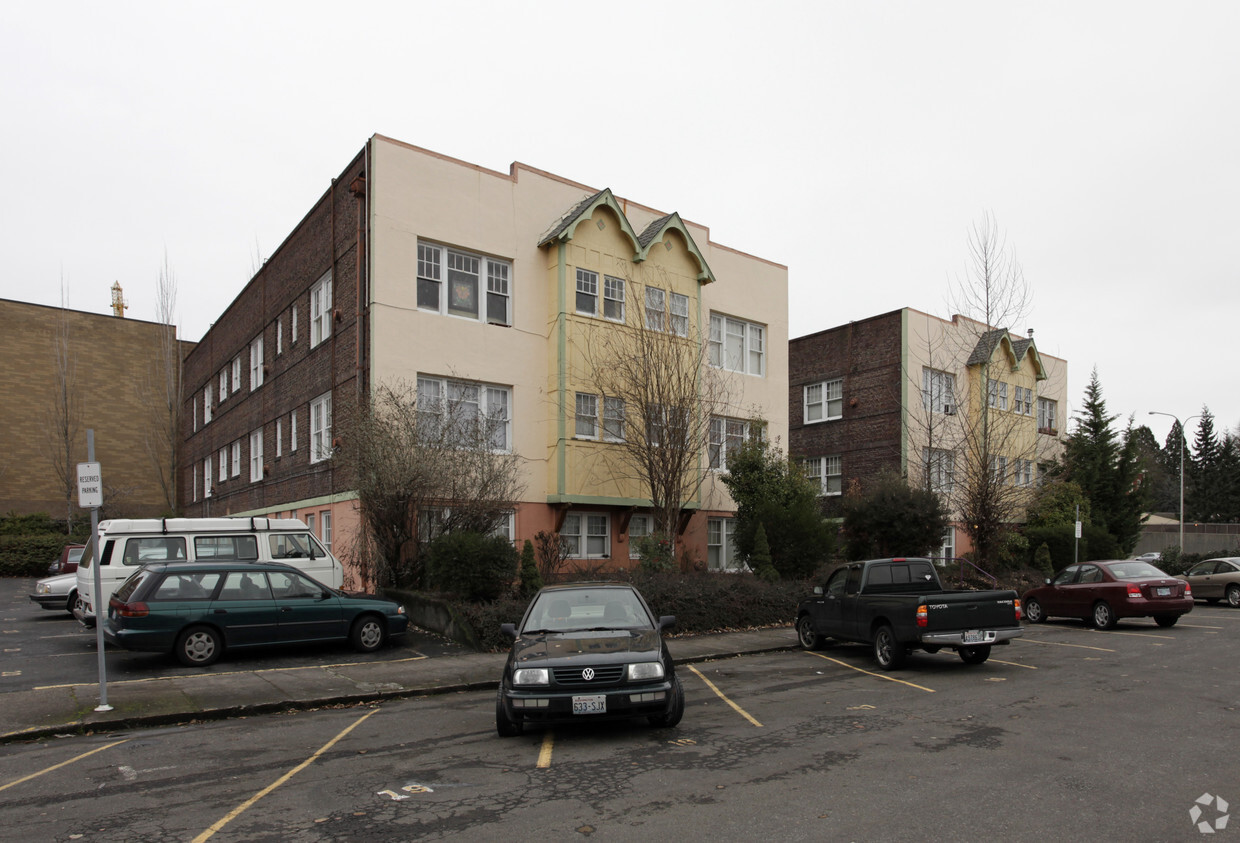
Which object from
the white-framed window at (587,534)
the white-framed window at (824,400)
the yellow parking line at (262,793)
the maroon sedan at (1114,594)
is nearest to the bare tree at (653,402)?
the white-framed window at (587,534)

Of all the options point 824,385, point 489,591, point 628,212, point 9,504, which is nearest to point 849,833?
point 489,591

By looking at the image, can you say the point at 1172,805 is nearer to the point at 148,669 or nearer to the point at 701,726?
the point at 701,726

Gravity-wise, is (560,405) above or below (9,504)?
above

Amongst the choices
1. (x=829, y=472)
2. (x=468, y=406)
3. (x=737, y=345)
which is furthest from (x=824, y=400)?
(x=468, y=406)

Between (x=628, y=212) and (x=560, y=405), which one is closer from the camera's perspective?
(x=560, y=405)

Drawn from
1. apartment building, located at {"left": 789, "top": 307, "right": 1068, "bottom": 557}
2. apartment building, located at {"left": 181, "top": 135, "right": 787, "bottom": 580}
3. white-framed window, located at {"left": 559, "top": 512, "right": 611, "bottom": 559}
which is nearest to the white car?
apartment building, located at {"left": 181, "top": 135, "right": 787, "bottom": 580}

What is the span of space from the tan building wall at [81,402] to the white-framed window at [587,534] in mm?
28805

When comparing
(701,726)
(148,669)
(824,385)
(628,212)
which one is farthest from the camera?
(824,385)

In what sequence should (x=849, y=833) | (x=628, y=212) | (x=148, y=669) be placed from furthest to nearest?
(x=628, y=212)
(x=148, y=669)
(x=849, y=833)

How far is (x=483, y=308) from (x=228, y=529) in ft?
25.6

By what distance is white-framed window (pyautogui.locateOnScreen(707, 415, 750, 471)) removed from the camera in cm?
2519

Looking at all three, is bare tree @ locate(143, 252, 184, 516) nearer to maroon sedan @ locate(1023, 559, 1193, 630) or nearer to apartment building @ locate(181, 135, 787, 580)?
apartment building @ locate(181, 135, 787, 580)

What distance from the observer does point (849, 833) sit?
18.2ft

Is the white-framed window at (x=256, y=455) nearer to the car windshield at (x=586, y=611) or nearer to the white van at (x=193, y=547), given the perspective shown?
the white van at (x=193, y=547)
